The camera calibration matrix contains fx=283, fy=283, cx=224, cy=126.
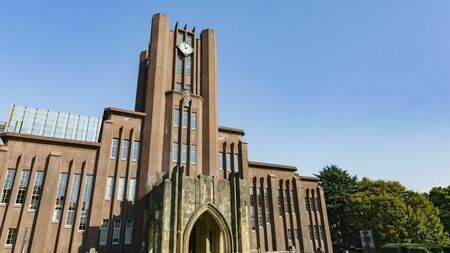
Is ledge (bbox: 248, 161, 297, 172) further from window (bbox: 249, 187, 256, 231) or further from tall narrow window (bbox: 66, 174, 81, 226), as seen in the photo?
tall narrow window (bbox: 66, 174, 81, 226)

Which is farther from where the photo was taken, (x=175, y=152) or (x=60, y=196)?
(x=175, y=152)

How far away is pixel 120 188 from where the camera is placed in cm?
2759

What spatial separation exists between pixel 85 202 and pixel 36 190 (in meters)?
4.23

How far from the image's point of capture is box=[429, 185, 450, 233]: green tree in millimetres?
47453

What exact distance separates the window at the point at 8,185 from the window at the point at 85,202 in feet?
19.4

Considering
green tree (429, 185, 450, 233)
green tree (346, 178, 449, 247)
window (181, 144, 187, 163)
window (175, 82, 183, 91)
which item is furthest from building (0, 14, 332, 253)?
green tree (429, 185, 450, 233)

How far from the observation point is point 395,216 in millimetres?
38812

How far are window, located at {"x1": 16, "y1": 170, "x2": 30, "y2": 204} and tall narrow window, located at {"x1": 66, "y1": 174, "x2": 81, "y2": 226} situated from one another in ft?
12.3

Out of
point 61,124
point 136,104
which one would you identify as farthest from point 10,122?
point 136,104

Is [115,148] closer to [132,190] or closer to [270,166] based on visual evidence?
[132,190]

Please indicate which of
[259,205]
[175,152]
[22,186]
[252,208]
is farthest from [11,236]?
[259,205]

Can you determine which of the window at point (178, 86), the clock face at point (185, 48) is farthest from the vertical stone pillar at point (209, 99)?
the window at point (178, 86)

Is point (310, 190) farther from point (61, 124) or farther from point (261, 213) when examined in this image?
point (61, 124)

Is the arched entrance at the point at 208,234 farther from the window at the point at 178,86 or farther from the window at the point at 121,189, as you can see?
the window at the point at 178,86
